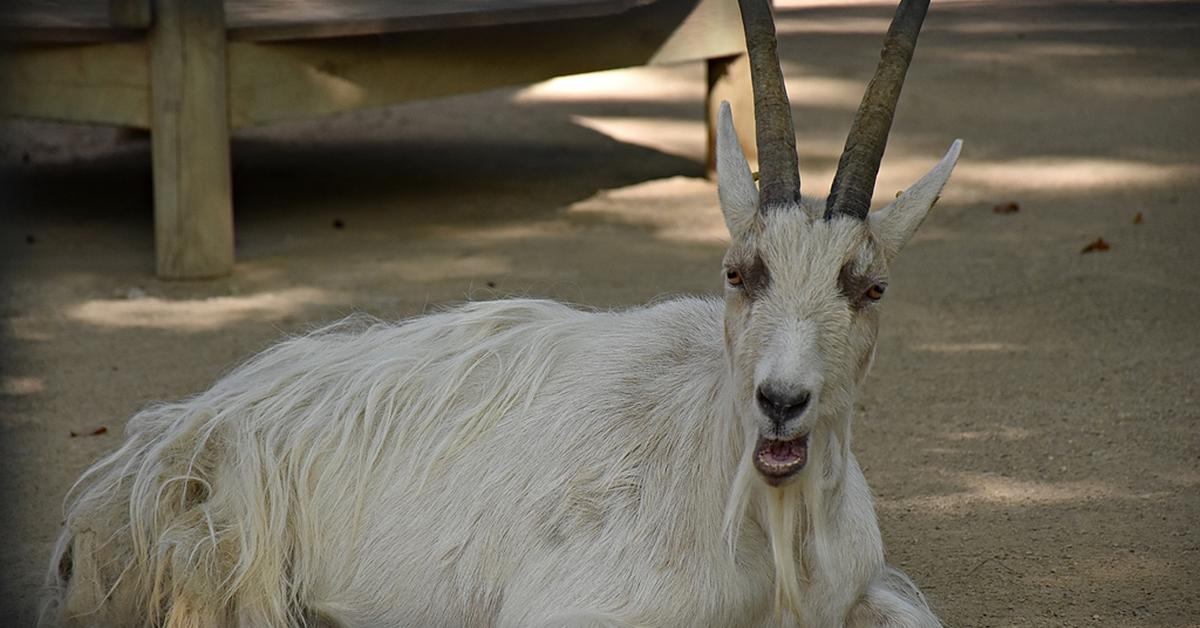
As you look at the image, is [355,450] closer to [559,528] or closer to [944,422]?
[559,528]

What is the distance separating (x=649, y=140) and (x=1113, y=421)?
20.0ft

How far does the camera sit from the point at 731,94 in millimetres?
10195

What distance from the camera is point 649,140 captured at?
11.3 m

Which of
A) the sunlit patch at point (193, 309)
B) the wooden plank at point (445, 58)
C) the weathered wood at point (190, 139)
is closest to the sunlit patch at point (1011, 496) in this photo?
the sunlit patch at point (193, 309)

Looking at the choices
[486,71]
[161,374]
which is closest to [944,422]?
[161,374]

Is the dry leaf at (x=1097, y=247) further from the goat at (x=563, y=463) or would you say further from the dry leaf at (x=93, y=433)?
the dry leaf at (x=93, y=433)

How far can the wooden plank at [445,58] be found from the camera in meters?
8.02

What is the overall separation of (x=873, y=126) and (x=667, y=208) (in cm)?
591

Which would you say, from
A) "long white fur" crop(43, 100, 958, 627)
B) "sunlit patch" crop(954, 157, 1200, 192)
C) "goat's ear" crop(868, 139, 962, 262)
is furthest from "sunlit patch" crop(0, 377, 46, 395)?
"sunlit patch" crop(954, 157, 1200, 192)

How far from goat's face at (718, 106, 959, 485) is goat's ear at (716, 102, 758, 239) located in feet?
0.04

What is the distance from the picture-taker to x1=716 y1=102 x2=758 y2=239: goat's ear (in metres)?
3.58

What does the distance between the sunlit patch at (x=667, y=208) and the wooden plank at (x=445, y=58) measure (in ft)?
2.79

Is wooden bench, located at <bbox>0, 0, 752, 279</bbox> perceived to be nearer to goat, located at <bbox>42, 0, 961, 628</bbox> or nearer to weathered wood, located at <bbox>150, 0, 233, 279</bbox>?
weathered wood, located at <bbox>150, 0, 233, 279</bbox>

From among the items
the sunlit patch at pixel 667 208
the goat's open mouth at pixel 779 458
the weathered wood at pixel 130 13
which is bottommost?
the sunlit patch at pixel 667 208
